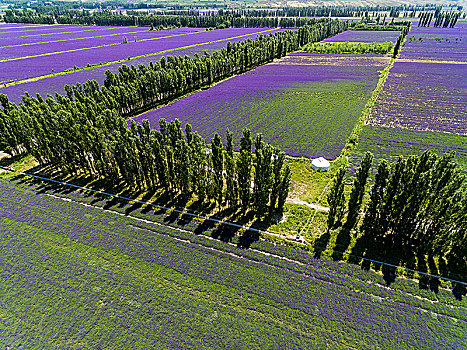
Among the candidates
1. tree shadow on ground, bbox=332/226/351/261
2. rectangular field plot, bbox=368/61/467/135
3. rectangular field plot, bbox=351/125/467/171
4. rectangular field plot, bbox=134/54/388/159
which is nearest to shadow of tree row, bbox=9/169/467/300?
tree shadow on ground, bbox=332/226/351/261

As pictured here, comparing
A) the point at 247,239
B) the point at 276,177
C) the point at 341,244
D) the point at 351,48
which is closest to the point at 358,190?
the point at 341,244

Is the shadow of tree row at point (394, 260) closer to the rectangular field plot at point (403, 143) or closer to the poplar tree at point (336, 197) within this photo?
the poplar tree at point (336, 197)

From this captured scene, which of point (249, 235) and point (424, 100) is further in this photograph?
point (424, 100)

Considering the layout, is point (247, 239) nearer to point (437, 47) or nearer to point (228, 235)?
point (228, 235)

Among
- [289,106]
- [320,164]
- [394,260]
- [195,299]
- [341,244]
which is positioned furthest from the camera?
[289,106]

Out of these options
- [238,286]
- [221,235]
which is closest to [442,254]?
[238,286]

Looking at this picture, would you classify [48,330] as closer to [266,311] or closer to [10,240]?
[10,240]

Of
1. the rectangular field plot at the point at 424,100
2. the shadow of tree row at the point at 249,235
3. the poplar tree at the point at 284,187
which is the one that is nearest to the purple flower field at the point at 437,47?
the rectangular field plot at the point at 424,100
